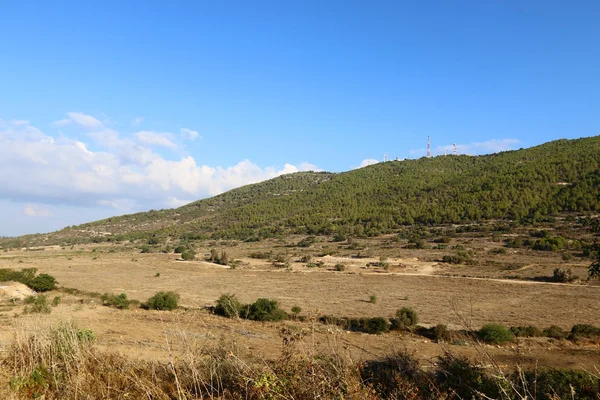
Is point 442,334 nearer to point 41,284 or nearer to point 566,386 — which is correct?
point 566,386

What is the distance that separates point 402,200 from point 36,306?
75130mm

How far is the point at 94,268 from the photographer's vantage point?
41.3 meters

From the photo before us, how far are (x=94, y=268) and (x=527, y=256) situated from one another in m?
44.1

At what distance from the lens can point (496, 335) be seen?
50.2ft

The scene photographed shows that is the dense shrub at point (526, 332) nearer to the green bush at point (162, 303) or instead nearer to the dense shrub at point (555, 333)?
the dense shrub at point (555, 333)

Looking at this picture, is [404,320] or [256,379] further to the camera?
[404,320]

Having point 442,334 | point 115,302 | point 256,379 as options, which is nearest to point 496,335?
point 442,334

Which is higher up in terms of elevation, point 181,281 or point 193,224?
point 193,224

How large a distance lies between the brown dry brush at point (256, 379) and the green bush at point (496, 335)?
29.7ft

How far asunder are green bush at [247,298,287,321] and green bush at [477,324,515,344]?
8.70 metres

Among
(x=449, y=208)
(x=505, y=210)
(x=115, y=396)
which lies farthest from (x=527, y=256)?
(x=115, y=396)

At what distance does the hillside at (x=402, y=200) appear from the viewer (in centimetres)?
6662

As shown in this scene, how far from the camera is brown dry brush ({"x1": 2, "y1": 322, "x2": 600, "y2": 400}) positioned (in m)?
4.54

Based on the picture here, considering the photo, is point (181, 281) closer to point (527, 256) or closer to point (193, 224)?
point (527, 256)
